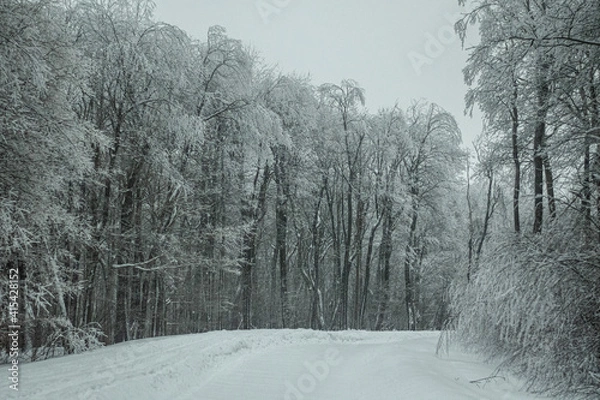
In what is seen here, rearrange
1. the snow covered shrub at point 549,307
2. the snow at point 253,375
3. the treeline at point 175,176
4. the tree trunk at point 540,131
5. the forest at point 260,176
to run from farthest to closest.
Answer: the treeline at point 175,176 → the tree trunk at point 540,131 → the forest at point 260,176 → the snow at point 253,375 → the snow covered shrub at point 549,307

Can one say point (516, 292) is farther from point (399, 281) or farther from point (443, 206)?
point (399, 281)

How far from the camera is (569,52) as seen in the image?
6.50m

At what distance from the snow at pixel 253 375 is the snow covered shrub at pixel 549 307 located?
1.73 ft

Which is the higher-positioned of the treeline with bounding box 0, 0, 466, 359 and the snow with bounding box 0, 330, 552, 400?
the treeline with bounding box 0, 0, 466, 359

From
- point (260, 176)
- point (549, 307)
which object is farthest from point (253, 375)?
point (260, 176)

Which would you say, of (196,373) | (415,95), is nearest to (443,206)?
(415,95)

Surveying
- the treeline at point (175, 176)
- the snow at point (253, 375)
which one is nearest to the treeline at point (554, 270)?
the snow at point (253, 375)

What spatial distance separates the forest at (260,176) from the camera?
6.22m

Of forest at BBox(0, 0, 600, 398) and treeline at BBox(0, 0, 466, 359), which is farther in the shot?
treeline at BBox(0, 0, 466, 359)

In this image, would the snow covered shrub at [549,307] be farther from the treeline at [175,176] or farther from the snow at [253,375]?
the treeline at [175,176]

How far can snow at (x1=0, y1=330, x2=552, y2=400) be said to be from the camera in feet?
18.3

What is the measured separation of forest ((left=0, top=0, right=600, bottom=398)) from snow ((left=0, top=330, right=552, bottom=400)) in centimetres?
87

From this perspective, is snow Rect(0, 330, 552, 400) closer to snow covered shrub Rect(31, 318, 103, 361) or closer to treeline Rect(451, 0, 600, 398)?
treeline Rect(451, 0, 600, 398)

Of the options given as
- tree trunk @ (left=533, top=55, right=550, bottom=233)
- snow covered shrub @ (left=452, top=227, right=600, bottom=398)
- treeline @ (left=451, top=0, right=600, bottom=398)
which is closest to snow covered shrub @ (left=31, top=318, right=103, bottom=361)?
treeline @ (left=451, top=0, right=600, bottom=398)
